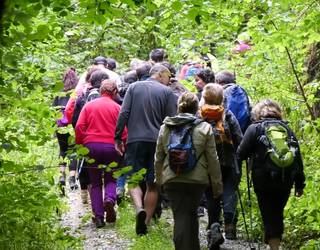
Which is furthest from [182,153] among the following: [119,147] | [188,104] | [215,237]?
[119,147]

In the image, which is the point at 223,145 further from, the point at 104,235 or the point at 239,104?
the point at 104,235

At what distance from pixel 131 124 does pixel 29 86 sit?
3.03m

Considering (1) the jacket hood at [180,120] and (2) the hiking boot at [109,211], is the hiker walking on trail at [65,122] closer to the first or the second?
(2) the hiking boot at [109,211]

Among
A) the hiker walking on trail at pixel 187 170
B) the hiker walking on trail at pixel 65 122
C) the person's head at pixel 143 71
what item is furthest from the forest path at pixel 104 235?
the person's head at pixel 143 71

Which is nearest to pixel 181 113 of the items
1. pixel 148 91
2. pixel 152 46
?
pixel 148 91

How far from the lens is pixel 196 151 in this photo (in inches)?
227

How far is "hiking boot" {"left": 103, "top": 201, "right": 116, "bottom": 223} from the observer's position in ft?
26.6

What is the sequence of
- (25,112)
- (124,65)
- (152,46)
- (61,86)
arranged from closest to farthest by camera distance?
(61,86) → (25,112) → (124,65) → (152,46)

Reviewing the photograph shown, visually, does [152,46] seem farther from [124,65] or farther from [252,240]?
[252,240]

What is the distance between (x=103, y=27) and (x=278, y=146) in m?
2.59

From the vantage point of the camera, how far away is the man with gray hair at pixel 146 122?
7.42 metres

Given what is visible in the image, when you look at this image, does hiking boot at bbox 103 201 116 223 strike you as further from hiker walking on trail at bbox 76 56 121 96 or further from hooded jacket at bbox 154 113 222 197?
hooded jacket at bbox 154 113 222 197

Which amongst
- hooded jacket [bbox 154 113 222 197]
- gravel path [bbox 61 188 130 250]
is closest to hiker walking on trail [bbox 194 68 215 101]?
hooded jacket [bbox 154 113 222 197]

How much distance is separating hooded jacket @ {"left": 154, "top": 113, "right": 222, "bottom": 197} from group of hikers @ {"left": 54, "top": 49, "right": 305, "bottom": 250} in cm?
1
